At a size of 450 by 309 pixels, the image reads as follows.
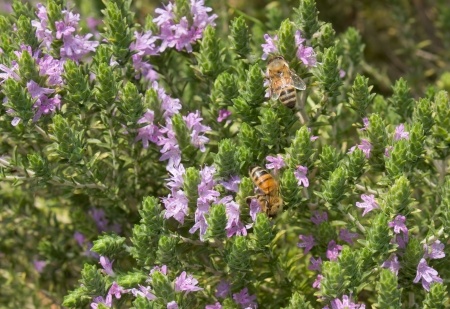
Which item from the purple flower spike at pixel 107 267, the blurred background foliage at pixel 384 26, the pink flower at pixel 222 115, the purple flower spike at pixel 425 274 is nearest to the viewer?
the purple flower spike at pixel 425 274

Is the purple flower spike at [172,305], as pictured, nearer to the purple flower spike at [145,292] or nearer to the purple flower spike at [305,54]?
the purple flower spike at [145,292]

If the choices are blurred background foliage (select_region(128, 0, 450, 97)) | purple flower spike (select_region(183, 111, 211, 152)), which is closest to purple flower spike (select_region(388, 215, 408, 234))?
purple flower spike (select_region(183, 111, 211, 152))

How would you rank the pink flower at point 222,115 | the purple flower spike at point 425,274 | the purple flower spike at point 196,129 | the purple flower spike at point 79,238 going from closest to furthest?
the purple flower spike at point 425,274
the purple flower spike at point 196,129
the pink flower at point 222,115
the purple flower spike at point 79,238

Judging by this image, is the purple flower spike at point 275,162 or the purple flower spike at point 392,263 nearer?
the purple flower spike at point 392,263

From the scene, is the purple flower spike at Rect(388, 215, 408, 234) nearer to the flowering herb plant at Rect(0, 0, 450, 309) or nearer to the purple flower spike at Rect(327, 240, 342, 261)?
the flowering herb plant at Rect(0, 0, 450, 309)

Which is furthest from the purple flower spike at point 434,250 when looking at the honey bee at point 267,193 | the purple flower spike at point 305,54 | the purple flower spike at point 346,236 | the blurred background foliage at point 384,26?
the blurred background foliage at point 384,26

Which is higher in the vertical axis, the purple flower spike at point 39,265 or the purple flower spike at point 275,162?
the purple flower spike at point 275,162

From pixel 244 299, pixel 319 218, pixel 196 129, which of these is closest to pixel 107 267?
pixel 244 299

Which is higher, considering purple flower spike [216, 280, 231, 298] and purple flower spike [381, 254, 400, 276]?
purple flower spike [381, 254, 400, 276]
